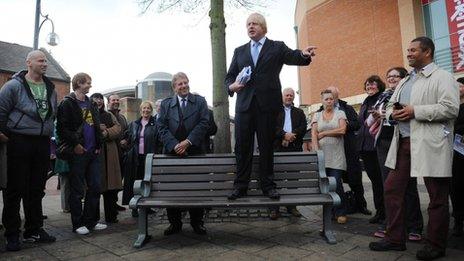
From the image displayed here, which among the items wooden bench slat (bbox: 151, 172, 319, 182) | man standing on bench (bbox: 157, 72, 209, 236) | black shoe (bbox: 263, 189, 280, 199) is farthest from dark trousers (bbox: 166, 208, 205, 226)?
black shoe (bbox: 263, 189, 280, 199)

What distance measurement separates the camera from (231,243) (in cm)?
412

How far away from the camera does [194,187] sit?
444cm

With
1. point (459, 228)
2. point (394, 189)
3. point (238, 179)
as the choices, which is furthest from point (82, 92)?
point (459, 228)

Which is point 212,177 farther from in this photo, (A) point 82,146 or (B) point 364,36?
(B) point 364,36

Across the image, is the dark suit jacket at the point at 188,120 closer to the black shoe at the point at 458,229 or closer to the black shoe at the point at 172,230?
the black shoe at the point at 172,230

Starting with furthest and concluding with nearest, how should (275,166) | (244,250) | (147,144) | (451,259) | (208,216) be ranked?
(147,144) → (208,216) → (275,166) → (244,250) → (451,259)

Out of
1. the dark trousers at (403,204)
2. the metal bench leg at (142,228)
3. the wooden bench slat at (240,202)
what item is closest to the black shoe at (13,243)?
the metal bench leg at (142,228)

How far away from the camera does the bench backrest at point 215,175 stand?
4.39 metres

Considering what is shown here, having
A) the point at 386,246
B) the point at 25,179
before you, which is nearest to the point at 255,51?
the point at 386,246

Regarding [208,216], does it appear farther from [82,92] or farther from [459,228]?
[459,228]

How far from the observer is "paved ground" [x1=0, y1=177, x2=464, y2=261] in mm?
3664

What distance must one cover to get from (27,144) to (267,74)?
113 inches

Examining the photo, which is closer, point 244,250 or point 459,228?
point 244,250

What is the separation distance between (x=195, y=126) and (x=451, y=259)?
3030 millimetres
